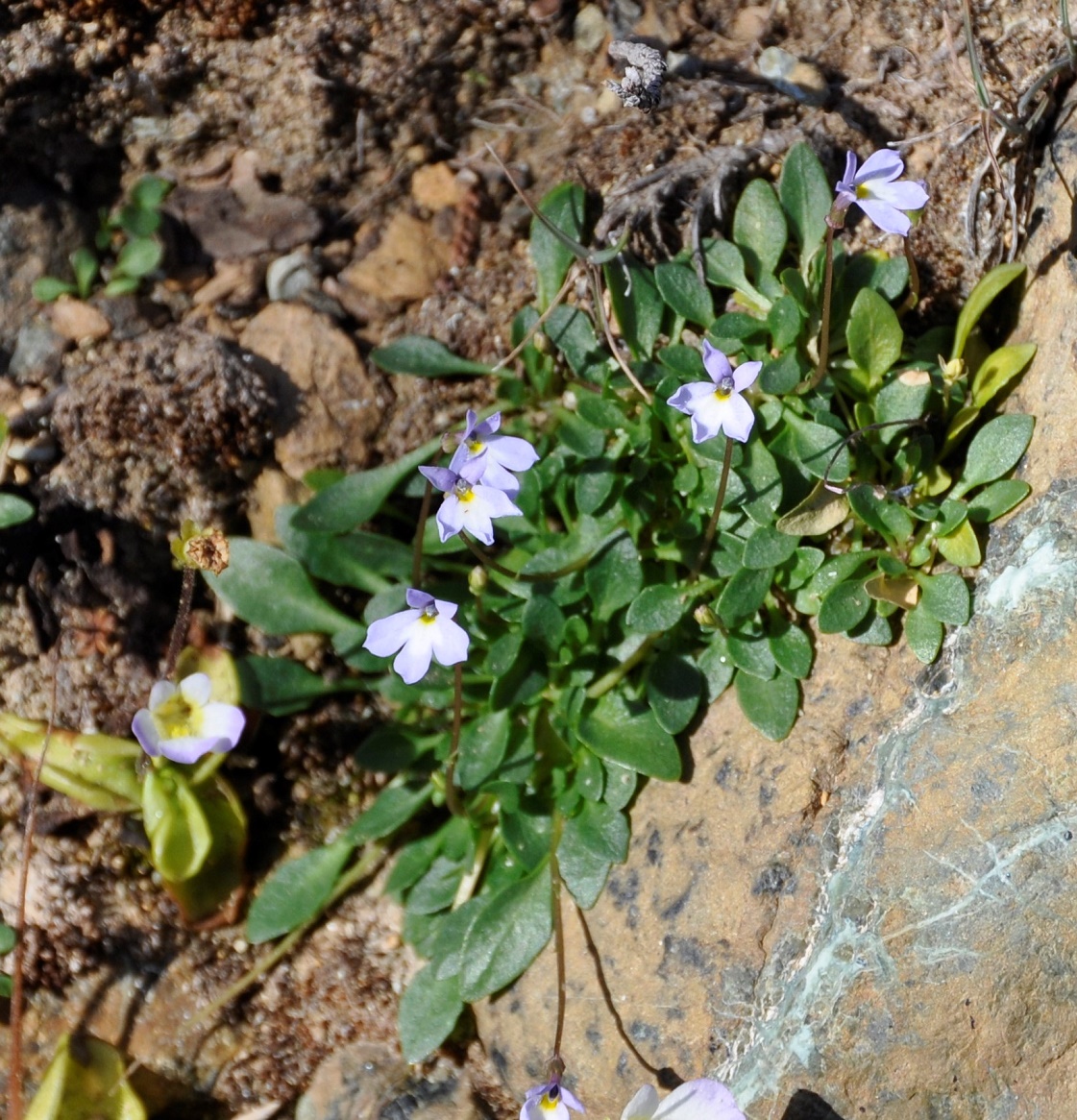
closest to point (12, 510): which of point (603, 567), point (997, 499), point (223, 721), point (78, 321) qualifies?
point (78, 321)

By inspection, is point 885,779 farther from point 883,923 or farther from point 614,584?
point 614,584

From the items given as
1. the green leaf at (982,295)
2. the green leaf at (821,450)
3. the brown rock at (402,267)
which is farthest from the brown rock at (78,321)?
the green leaf at (982,295)

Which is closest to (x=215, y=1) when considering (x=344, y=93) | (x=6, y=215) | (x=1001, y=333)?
(x=344, y=93)

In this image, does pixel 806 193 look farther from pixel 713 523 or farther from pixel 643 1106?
pixel 643 1106

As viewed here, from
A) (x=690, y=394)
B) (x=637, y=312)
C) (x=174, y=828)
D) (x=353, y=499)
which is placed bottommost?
(x=174, y=828)

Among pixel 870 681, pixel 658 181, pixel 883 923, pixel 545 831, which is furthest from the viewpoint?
pixel 658 181

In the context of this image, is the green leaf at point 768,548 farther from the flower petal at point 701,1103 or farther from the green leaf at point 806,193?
the flower petal at point 701,1103

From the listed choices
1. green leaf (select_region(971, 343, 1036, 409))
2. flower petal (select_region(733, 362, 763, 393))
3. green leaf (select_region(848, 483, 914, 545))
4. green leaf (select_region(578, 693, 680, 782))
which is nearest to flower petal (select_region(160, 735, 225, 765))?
green leaf (select_region(578, 693, 680, 782))
